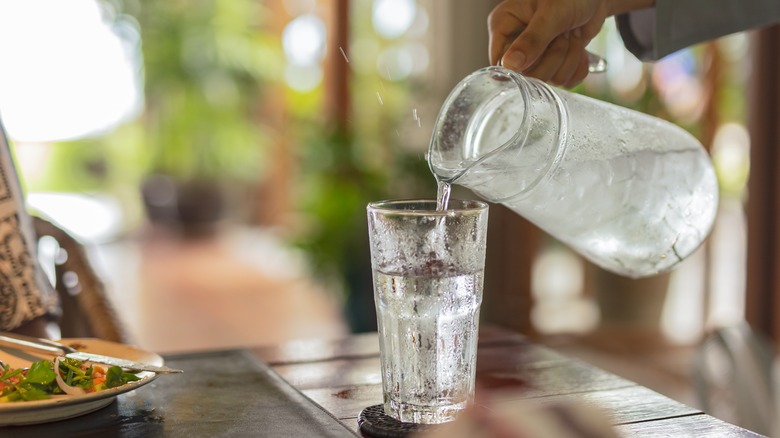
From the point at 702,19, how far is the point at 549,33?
24cm

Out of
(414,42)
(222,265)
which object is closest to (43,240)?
(414,42)

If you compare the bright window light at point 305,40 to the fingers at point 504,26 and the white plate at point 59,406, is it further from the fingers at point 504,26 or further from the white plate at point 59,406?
the white plate at point 59,406

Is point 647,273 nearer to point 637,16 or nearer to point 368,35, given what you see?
point 637,16

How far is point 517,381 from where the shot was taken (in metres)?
1.03

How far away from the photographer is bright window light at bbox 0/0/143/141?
7316 mm

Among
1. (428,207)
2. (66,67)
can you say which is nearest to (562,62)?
(428,207)

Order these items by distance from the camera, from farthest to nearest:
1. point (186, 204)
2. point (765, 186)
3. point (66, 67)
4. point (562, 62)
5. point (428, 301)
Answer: point (66, 67) < point (186, 204) < point (765, 186) < point (562, 62) < point (428, 301)

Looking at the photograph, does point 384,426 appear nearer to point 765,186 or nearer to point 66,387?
point 66,387

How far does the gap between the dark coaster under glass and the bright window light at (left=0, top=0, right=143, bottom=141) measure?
7.00 meters

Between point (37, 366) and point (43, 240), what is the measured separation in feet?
2.47

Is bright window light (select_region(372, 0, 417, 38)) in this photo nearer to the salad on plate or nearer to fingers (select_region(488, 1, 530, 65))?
fingers (select_region(488, 1, 530, 65))

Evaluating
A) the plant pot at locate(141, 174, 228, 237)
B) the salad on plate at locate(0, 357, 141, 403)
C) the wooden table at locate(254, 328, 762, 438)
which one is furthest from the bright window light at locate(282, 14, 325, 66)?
the salad on plate at locate(0, 357, 141, 403)

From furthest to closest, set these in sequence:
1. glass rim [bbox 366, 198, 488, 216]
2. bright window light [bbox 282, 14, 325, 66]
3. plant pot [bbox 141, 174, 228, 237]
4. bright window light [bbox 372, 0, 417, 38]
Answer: plant pot [bbox 141, 174, 228, 237] < bright window light [bbox 282, 14, 325, 66] < bright window light [bbox 372, 0, 417, 38] < glass rim [bbox 366, 198, 488, 216]

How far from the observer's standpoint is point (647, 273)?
104 centimetres
